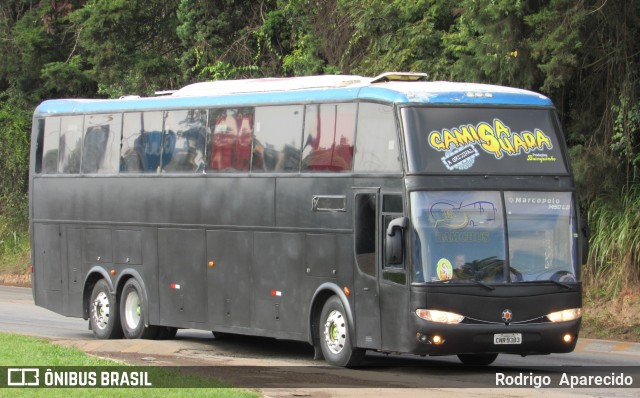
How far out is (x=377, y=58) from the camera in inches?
1058

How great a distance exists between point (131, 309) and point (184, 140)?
128 inches

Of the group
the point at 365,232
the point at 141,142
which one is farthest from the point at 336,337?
the point at 141,142

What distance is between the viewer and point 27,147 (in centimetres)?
4091

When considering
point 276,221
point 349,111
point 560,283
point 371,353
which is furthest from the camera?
point 371,353

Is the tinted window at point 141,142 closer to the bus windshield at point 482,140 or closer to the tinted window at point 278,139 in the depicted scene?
the tinted window at point 278,139

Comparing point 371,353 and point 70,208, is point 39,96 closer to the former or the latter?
point 70,208

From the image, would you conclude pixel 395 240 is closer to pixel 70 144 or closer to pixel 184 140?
pixel 184 140

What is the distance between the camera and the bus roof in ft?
51.5

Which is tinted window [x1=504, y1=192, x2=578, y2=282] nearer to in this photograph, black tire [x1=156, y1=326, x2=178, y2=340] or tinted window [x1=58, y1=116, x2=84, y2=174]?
black tire [x1=156, y1=326, x2=178, y2=340]

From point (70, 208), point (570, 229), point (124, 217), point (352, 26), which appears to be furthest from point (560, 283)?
point (352, 26)

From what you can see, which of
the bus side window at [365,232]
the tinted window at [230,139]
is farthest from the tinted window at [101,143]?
the bus side window at [365,232]

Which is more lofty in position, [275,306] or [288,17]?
[288,17]

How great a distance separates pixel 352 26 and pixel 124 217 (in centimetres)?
962

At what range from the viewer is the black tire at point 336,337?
1608 cm
